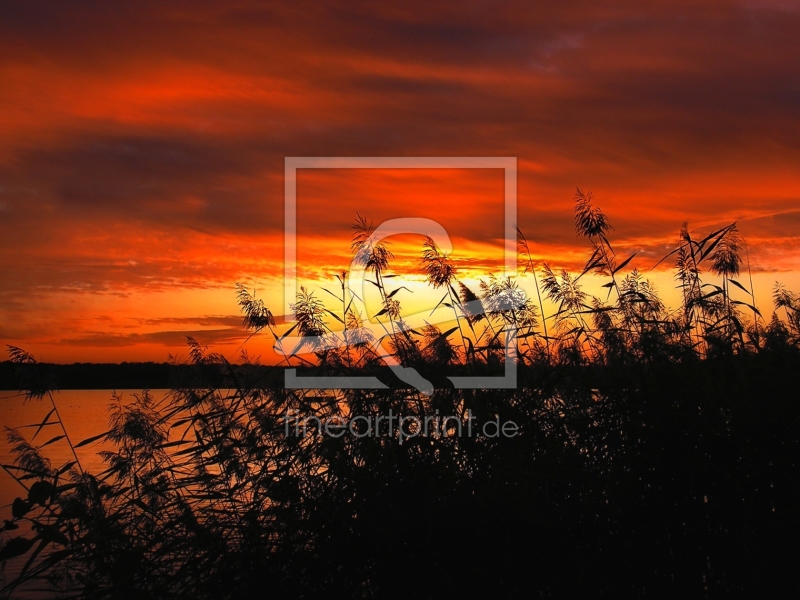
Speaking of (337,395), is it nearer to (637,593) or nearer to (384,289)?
(384,289)

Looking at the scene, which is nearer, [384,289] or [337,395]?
[337,395]

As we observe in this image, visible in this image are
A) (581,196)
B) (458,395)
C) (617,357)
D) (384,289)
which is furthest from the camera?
(581,196)

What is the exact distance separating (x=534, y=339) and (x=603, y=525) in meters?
1.83

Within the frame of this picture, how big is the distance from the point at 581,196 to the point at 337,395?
2.73 metres

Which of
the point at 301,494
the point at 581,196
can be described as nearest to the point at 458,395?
the point at 301,494

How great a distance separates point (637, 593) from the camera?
4086 millimetres

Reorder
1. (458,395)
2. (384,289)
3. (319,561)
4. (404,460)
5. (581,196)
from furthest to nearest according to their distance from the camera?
(581,196), (384,289), (458,395), (404,460), (319,561)

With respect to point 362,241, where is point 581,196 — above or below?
above

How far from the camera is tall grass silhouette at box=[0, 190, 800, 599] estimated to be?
13.3 feet

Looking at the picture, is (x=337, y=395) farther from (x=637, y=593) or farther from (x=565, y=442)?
(x=637, y=593)

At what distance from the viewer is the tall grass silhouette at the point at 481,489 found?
4.06m

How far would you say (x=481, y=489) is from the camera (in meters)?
4.25

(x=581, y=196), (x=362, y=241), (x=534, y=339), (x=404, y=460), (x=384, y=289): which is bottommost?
(x=404, y=460)

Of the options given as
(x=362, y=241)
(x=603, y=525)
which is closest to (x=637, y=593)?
(x=603, y=525)
